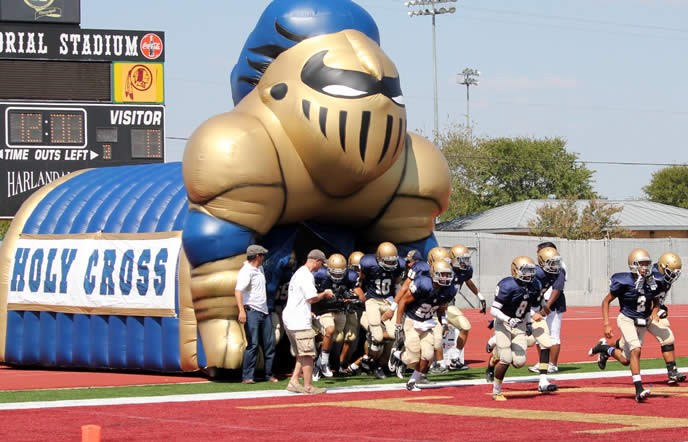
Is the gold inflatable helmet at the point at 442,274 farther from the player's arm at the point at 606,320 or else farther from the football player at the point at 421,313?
the player's arm at the point at 606,320

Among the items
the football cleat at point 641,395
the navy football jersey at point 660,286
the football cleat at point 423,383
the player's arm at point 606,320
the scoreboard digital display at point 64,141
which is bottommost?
the football cleat at point 423,383

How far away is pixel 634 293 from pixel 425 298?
2065 millimetres

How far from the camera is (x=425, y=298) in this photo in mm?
12781

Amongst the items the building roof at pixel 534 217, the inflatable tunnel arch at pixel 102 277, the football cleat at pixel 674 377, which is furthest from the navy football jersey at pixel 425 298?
the building roof at pixel 534 217

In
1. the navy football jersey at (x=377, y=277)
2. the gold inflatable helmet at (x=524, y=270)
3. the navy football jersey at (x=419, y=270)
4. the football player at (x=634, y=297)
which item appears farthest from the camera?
the navy football jersey at (x=377, y=277)

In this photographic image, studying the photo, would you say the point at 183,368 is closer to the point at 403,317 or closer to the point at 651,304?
the point at 403,317

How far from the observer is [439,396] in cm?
1225

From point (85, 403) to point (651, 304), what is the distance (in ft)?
18.4

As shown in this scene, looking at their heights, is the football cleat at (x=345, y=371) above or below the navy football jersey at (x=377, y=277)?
below

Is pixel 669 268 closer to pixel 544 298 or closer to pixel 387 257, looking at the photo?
pixel 544 298

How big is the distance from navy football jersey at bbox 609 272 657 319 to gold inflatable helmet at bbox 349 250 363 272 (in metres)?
3.58

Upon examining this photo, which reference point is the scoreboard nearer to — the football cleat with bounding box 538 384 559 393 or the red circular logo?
the red circular logo

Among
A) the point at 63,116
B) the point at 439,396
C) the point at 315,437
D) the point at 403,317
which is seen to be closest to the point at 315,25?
the point at 403,317

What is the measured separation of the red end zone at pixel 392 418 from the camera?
9406mm
